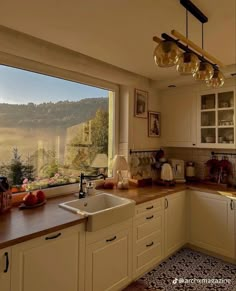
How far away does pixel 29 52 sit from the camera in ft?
6.21

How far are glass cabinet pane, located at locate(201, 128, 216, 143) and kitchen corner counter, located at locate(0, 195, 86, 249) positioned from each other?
6.49 feet

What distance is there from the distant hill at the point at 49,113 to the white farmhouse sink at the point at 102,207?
2.76ft

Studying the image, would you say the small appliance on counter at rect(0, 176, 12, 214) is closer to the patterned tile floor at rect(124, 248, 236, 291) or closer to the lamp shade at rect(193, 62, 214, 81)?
the patterned tile floor at rect(124, 248, 236, 291)

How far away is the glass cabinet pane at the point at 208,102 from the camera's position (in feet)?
9.32

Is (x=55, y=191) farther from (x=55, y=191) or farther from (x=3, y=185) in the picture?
(x=3, y=185)

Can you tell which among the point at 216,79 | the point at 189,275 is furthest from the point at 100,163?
the point at 216,79

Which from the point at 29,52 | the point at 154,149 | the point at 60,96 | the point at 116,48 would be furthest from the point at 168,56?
the point at 154,149

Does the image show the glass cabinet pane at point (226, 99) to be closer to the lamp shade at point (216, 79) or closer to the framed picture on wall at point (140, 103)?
the framed picture on wall at point (140, 103)

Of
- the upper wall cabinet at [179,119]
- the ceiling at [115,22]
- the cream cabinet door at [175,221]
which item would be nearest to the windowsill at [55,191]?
the cream cabinet door at [175,221]

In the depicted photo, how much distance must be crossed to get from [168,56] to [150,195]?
1487mm

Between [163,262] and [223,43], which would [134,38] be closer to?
[223,43]

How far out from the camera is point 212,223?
8.37 ft

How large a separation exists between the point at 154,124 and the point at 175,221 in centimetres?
138

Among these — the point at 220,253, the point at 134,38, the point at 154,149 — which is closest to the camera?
the point at 134,38
